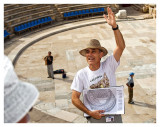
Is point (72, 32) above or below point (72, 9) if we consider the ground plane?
below

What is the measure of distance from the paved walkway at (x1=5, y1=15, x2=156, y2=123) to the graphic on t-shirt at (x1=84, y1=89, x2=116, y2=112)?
151 inches

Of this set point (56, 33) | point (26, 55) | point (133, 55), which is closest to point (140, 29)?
point (133, 55)

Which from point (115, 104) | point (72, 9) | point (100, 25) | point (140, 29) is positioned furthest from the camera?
point (72, 9)

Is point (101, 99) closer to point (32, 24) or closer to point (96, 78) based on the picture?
point (96, 78)

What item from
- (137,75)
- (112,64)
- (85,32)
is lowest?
(137,75)

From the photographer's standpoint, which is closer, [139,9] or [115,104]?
[115,104]

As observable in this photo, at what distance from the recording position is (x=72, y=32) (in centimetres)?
1784

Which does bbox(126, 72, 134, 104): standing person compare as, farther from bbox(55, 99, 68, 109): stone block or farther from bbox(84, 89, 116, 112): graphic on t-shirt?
bbox(84, 89, 116, 112): graphic on t-shirt

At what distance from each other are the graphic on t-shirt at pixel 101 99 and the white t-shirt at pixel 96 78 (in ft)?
0.83

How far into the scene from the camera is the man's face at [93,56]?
11.7 ft

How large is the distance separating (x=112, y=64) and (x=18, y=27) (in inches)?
602

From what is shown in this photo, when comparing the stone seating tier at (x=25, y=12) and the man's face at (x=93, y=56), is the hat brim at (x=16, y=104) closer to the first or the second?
the man's face at (x=93, y=56)

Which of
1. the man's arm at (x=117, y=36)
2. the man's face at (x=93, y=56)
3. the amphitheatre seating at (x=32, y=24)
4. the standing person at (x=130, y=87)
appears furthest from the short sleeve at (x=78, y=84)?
the amphitheatre seating at (x=32, y=24)

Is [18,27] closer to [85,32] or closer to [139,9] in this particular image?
[85,32]
